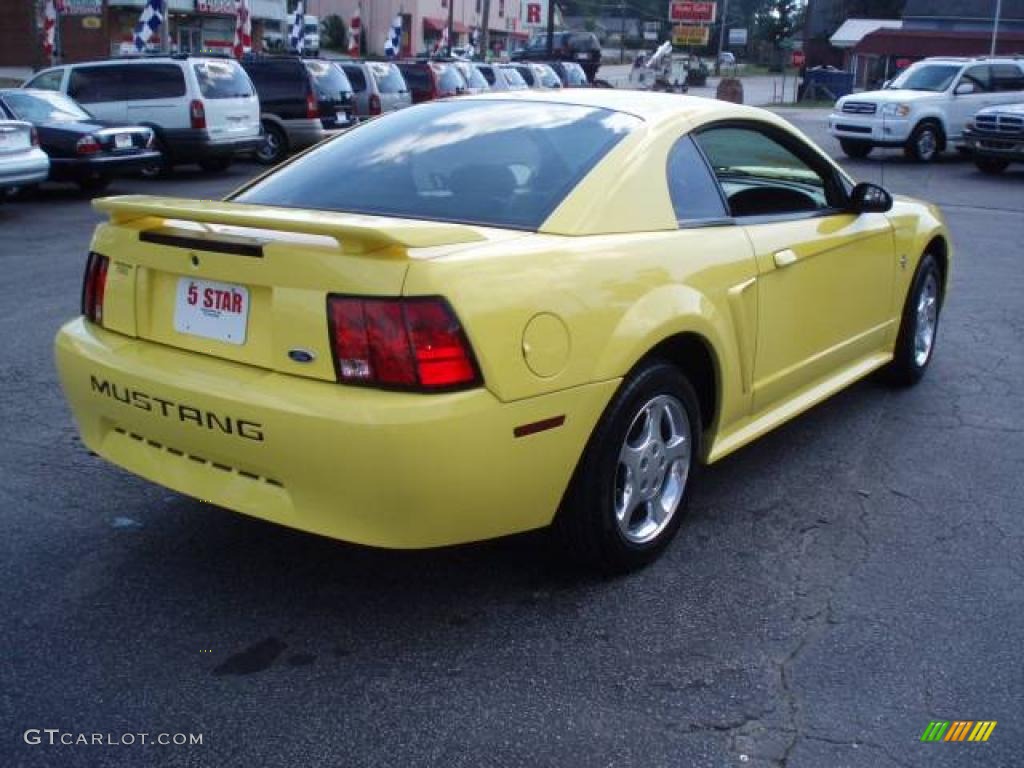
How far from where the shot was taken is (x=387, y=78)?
2250 cm

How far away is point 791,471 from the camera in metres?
4.79

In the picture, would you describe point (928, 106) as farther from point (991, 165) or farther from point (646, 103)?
point (646, 103)

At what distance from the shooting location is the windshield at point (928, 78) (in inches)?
847

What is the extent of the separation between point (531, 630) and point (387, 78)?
20.5 m

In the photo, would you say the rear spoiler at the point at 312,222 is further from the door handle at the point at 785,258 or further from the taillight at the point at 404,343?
the door handle at the point at 785,258

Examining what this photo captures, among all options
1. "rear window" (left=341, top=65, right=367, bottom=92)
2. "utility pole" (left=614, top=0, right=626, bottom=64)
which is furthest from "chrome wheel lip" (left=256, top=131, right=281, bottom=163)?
"utility pole" (left=614, top=0, right=626, bottom=64)

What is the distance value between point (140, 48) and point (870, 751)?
25.4m

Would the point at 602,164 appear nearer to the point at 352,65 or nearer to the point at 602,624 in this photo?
the point at 602,624

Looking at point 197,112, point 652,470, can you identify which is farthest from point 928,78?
point 652,470

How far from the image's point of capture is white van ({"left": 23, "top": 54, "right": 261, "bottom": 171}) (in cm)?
1673

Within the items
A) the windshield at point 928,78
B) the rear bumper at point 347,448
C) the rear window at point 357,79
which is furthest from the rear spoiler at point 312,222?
the windshield at point 928,78

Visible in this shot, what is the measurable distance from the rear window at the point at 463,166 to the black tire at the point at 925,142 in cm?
1866

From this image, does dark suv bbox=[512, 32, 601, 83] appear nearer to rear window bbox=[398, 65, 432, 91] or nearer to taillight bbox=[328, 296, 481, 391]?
rear window bbox=[398, 65, 432, 91]

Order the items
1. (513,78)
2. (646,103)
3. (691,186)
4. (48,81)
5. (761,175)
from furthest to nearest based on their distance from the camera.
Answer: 1. (513,78)
2. (48,81)
3. (761,175)
4. (646,103)
5. (691,186)
